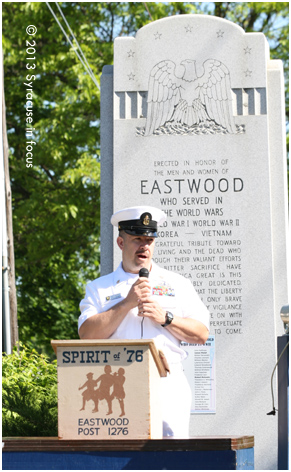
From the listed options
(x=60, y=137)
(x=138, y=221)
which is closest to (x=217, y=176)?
(x=138, y=221)

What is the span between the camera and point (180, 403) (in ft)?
14.3

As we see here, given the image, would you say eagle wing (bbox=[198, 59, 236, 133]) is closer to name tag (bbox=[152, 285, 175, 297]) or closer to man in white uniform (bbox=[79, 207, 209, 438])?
man in white uniform (bbox=[79, 207, 209, 438])

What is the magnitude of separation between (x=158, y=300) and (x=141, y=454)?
1.50m

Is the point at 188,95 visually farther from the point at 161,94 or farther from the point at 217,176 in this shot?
the point at 217,176

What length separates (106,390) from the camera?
3.50m

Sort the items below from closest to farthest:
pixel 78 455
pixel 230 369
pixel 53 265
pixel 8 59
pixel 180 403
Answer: pixel 78 455
pixel 180 403
pixel 230 369
pixel 8 59
pixel 53 265

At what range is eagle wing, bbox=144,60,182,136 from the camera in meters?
7.92

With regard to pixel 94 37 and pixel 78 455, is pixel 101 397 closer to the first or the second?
pixel 78 455

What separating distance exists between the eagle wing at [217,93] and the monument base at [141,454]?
4911mm

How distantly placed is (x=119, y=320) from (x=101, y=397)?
928 mm

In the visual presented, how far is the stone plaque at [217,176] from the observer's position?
7.45 m

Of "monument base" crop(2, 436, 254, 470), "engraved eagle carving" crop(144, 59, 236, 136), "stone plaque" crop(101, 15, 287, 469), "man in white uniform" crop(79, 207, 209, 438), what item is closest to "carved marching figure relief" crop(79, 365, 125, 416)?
"monument base" crop(2, 436, 254, 470)

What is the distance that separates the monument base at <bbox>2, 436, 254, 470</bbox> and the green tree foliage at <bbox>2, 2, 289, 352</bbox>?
11.4 m

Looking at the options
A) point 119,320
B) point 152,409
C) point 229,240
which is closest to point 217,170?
point 229,240
